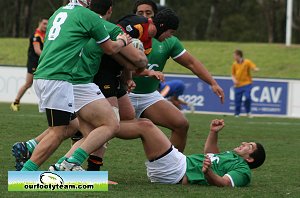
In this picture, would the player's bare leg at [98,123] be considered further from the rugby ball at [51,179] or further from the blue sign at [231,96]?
the blue sign at [231,96]

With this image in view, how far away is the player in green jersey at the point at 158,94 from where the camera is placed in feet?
34.0

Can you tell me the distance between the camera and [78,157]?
8227 millimetres

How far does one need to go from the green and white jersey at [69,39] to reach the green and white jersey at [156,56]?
2.24 m

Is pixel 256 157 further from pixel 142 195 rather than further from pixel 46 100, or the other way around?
pixel 46 100

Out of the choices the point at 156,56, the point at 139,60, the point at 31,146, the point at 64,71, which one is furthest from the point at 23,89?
the point at 64,71

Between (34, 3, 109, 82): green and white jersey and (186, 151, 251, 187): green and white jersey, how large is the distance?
1.62m


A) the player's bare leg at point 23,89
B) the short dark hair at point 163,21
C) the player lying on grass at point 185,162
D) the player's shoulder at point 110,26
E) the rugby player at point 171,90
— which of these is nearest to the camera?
the player's shoulder at point 110,26

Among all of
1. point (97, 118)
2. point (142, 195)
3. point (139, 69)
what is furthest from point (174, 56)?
point (142, 195)

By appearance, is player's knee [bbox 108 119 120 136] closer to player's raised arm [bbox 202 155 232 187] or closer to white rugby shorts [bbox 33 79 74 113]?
white rugby shorts [bbox 33 79 74 113]

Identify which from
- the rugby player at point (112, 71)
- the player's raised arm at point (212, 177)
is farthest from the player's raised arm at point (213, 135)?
the rugby player at point (112, 71)

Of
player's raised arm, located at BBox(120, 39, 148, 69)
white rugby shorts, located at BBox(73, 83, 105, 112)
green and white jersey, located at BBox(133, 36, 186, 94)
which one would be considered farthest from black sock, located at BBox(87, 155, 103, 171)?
green and white jersey, located at BBox(133, 36, 186, 94)

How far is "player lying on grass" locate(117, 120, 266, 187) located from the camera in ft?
28.9

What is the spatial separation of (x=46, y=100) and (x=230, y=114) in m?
20.0

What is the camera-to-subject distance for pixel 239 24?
236 ft
